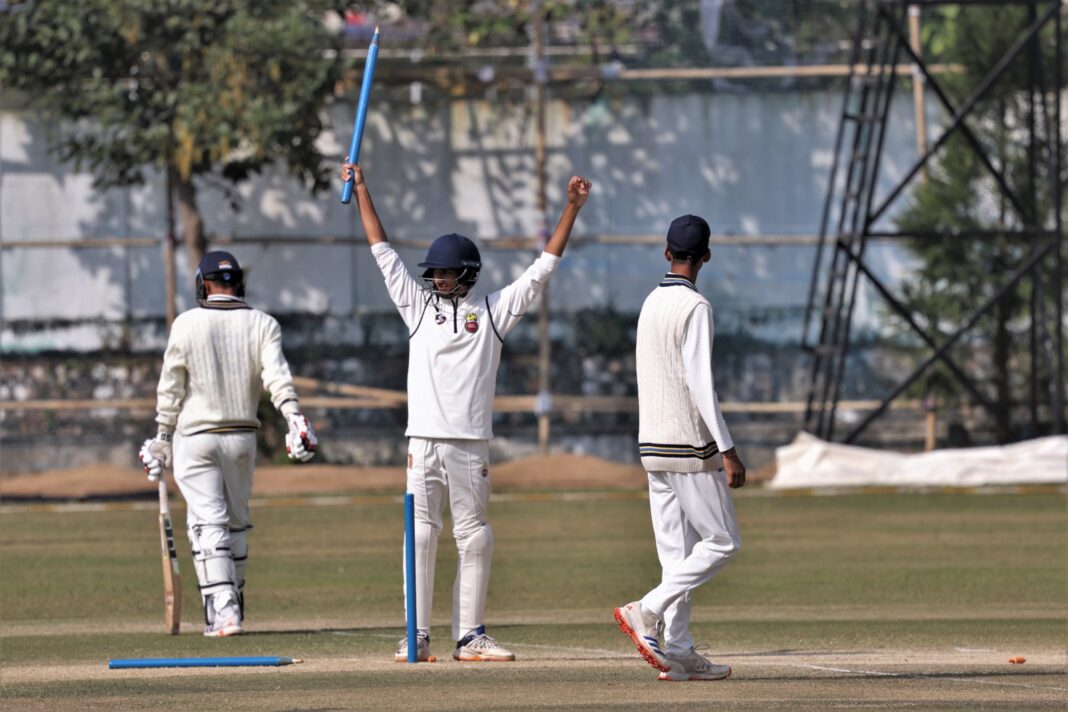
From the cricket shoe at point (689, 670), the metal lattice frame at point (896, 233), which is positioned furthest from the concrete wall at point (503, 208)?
the cricket shoe at point (689, 670)

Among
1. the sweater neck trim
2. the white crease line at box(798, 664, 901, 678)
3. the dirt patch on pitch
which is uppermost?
the sweater neck trim

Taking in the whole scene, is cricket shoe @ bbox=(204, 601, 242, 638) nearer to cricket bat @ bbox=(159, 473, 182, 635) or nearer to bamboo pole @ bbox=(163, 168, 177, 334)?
cricket bat @ bbox=(159, 473, 182, 635)

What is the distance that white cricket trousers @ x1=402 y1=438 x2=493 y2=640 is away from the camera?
1043 cm

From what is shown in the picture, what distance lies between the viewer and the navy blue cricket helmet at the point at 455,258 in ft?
34.1

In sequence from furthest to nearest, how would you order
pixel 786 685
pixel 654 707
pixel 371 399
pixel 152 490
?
pixel 371 399 → pixel 152 490 → pixel 786 685 → pixel 654 707

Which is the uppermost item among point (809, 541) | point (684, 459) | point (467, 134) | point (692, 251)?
point (467, 134)

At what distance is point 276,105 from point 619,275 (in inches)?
218

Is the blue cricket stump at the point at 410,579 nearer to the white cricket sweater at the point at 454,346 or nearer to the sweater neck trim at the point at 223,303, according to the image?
the white cricket sweater at the point at 454,346

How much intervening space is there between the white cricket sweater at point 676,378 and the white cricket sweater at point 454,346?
98 centimetres

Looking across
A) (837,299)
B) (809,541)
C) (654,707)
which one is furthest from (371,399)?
(654,707)

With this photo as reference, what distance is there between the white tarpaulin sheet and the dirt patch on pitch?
220 cm

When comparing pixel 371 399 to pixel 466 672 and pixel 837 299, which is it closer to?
pixel 837 299

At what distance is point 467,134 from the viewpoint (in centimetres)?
3042

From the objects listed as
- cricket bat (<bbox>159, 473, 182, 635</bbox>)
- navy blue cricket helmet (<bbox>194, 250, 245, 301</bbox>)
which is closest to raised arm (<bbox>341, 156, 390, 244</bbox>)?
Result: navy blue cricket helmet (<bbox>194, 250, 245, 301</bbox>)
